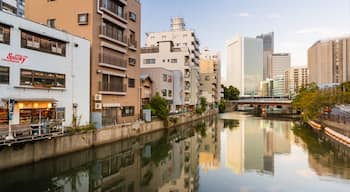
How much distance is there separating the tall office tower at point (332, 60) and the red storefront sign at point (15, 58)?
11348 centimetres

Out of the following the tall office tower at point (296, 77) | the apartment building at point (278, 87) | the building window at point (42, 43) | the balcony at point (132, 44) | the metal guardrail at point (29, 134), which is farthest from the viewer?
the apartment building at point (278, 87)

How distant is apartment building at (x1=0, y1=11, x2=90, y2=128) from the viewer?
16750 millimetres

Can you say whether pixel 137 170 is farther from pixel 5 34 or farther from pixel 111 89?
pixel 5 34

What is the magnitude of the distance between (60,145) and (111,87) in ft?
33.1

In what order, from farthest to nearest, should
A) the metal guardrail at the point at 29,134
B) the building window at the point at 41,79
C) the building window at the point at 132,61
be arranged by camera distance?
the building window at the point at 132,61 → the building window at the point at 41,79 → the metal guardrail at the point at 29,134

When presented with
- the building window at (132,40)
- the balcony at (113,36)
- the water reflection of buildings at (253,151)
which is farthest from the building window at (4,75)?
the building window at (132,40)

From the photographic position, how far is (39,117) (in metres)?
Result: 19.1

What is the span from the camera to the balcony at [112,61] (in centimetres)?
2603

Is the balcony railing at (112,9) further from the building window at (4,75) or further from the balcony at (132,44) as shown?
the building window at (4,75)

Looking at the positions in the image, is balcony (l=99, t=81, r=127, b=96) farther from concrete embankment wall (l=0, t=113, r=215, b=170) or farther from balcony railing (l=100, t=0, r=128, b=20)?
balcony railing (l=100, t=0, r=128, b=20)

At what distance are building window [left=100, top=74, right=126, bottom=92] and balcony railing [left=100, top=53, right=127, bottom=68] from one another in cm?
132

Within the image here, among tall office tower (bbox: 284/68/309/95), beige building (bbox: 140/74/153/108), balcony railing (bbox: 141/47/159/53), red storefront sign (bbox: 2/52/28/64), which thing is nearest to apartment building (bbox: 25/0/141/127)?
beige building (bbox: 140/74/153/108)

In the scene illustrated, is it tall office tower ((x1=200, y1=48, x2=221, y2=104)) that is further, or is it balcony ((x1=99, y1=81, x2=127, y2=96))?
Answer: tall office tower ((x1=200, y1=48, x2=221, y2=104))

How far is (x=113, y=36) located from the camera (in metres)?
28.2
